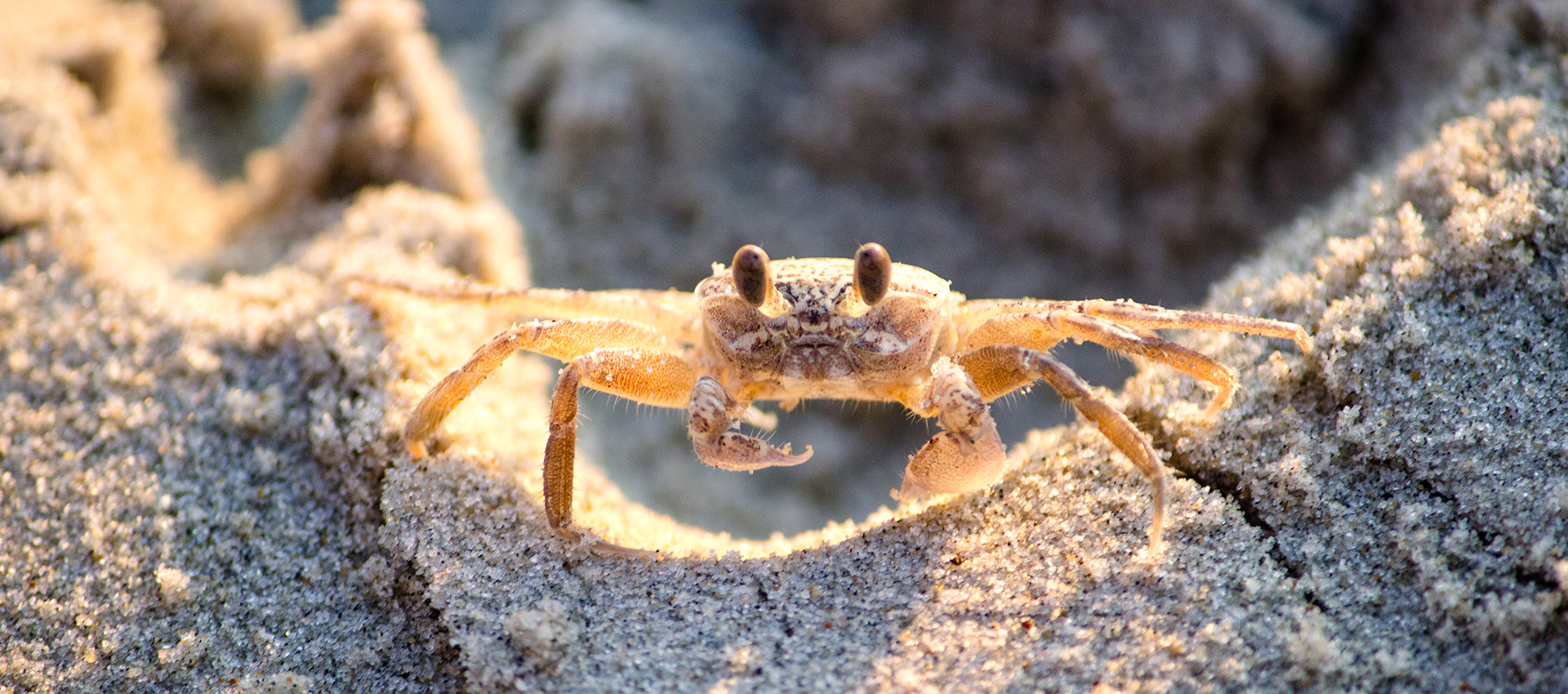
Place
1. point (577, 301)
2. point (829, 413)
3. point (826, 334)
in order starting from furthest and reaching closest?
point (829, 413) < point (577, 301) < point (826, 334)

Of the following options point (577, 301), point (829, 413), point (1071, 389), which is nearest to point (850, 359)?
point (1071, 389)

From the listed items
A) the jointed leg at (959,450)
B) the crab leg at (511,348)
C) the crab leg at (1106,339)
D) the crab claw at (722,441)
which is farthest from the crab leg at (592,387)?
the crab leg at (1106,339)

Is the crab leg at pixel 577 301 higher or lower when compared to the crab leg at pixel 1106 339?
higher

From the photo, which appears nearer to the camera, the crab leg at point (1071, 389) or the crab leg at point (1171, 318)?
the crab leg at point (1071, 389)

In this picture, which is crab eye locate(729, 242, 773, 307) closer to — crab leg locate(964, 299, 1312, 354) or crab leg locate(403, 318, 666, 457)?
crab leg locate(403, 318, 666, 457)

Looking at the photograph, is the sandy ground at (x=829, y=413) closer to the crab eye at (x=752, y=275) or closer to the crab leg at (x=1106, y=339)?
the crab leg at (x=1106, y=339)

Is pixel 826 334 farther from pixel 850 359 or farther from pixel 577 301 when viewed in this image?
pixel 577 301

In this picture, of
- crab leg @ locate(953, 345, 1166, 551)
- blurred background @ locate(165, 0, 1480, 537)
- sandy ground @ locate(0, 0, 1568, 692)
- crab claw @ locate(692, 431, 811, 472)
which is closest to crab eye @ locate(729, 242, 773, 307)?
crab claw @ locate(692, 431, 811, 472)

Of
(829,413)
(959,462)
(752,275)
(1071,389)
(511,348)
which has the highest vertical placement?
(829,413)
